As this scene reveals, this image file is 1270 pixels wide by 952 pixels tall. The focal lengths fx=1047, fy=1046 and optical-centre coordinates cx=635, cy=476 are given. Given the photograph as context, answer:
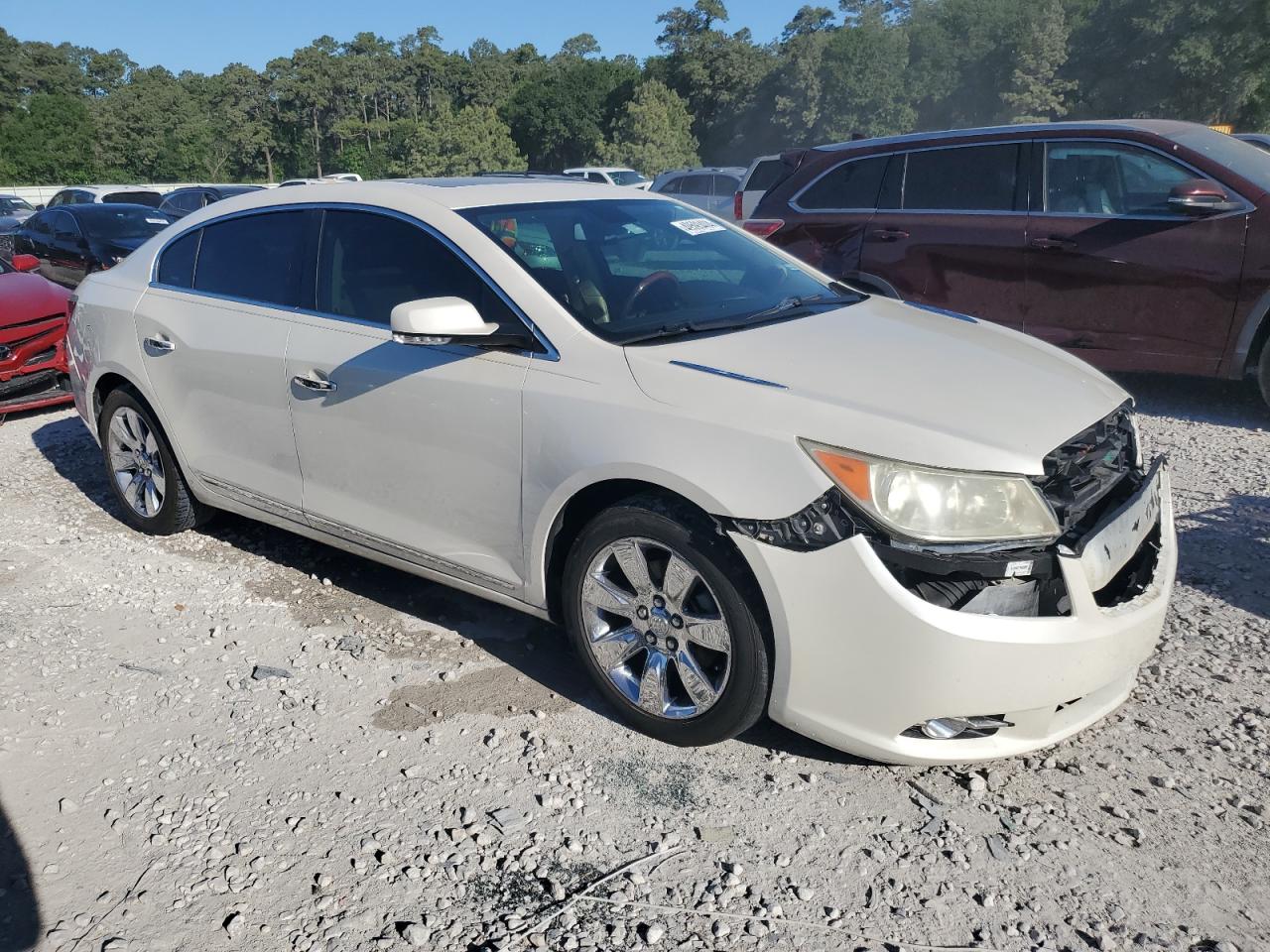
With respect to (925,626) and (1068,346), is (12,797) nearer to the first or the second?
(925,626)

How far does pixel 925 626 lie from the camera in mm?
2664

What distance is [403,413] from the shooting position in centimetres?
367

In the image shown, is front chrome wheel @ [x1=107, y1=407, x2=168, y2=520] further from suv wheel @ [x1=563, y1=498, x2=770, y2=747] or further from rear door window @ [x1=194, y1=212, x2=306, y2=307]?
suv wheel @ [x1=563, y1=498, x2=770, y2=747]

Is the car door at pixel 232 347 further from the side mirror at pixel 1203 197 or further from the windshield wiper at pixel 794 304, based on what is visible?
the side mirror at pixel 1203 197

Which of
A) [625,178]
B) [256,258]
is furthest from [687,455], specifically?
[625,178]

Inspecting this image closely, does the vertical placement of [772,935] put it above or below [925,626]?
below

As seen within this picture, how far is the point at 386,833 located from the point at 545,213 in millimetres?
2248

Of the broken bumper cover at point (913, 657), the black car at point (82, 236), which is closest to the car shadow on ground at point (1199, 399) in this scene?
the broken bumper cover at point (913, 657)

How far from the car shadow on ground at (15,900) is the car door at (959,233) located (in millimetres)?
6225

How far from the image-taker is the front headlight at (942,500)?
107 inches

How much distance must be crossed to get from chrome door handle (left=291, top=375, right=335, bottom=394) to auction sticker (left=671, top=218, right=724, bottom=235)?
1.49 m

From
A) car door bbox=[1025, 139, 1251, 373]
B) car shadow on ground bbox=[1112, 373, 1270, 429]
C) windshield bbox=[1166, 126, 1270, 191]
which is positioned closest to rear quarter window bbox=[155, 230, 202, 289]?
car door bbox=[1025, 139, 1251, 373]

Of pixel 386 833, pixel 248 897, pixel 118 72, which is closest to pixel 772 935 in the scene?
pixel 386 833

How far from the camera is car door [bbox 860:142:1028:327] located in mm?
6973
